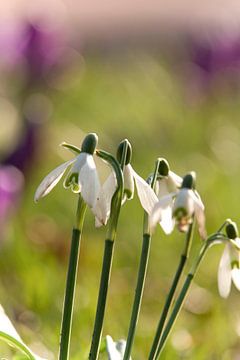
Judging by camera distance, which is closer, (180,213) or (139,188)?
(180,213)

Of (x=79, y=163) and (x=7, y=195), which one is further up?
(x=7, y=195)

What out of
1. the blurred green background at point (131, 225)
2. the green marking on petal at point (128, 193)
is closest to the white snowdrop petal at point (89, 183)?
the green marking on petal at point (128, 193)

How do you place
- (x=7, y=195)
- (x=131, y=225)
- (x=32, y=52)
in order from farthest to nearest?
(x=32, y=52) < (x=131, y=225) < (x=7, y=195)

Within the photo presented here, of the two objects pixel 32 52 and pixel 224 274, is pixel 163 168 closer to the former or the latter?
pixel 224 274

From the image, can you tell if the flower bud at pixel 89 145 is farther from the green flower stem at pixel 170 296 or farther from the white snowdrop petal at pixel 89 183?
the green flower stem at pixel 170 296

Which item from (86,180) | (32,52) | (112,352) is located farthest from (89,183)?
(32,52)

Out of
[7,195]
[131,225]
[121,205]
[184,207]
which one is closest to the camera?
[184,207]

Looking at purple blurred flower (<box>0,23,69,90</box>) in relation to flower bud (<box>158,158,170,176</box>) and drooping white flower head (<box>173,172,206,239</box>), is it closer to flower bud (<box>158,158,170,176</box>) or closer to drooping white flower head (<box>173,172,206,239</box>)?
flower bud (<box>158,158,170,176</box>)

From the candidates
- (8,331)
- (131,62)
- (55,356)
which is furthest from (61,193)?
(131,62)
